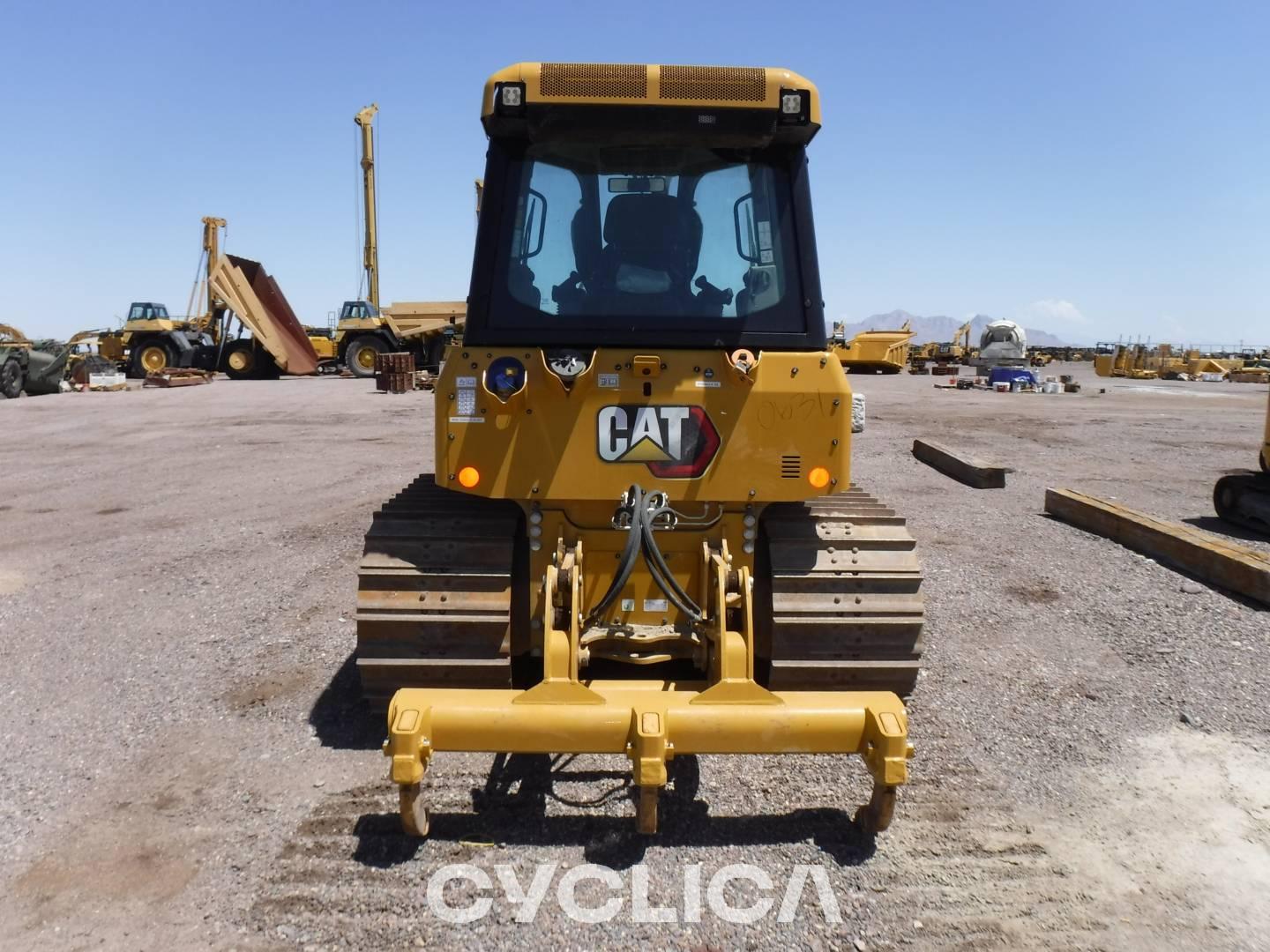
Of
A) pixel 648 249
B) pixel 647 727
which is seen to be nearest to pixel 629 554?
pixel 647 727

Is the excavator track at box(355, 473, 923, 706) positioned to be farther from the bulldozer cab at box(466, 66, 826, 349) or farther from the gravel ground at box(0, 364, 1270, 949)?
the bulldozer cab at box(466, 66, 826, 349)

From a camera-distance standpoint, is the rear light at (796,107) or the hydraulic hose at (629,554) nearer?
the hydraulic hose at (629,554)

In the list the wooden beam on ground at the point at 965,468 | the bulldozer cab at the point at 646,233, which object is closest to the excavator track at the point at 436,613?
the bulldozer cab at the point at 646,233

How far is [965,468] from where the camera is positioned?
11234mm

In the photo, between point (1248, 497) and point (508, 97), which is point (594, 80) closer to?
point (508, 97)

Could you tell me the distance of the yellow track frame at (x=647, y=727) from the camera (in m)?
3.02

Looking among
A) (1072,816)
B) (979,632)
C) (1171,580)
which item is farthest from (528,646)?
(1171,580)

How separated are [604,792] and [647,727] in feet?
2.74

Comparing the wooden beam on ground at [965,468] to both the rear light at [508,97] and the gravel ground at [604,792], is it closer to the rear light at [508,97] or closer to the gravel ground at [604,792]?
the gravel ground at [604,792]

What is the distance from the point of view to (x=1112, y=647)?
5.48 meters

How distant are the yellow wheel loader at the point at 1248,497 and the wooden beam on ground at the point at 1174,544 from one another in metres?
0.69

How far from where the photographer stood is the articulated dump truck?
3629 mm

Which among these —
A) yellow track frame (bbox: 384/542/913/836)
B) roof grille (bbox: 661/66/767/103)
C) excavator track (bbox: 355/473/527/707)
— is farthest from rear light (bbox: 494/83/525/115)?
yellow track frame (bbox: 384/542/913/836)

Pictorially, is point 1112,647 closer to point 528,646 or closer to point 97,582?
point 528,646
